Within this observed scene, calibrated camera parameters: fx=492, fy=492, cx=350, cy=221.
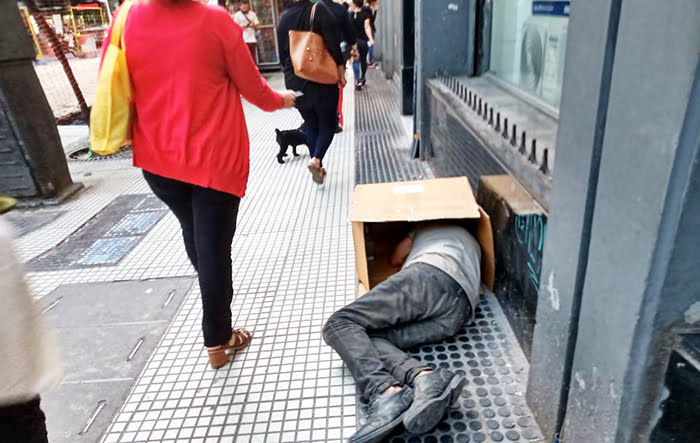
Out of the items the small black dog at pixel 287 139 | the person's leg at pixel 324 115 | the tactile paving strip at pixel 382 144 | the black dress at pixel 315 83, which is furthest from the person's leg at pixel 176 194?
the small black dog at pixel 287 139

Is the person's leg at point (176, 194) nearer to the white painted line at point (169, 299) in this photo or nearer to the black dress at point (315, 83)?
the white painted line at point (169, 299)

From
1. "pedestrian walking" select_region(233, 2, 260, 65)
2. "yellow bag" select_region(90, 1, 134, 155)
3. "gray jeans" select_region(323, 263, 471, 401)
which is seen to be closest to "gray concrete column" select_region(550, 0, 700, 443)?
"gray jeans" select_region(323, 263, 471, 401)

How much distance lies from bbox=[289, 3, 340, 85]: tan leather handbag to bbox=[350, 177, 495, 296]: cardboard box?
4.78 ft

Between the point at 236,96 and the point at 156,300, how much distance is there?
1.51 m

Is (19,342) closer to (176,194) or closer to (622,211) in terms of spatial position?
(176,194)

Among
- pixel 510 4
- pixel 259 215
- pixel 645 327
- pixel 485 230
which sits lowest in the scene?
pixel 259 215

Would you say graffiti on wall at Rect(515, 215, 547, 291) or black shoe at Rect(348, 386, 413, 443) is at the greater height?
graffiti on wall at Rect(515, 215, 547, 291)

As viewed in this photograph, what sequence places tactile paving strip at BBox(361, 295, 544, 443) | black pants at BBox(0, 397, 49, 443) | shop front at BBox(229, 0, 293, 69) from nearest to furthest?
black pants at BBox(0, 397, 49, 443) < tactile paving strip at BBox(361, 295, 544, 443) < shop front at BBox(229, 0, 293, 69)

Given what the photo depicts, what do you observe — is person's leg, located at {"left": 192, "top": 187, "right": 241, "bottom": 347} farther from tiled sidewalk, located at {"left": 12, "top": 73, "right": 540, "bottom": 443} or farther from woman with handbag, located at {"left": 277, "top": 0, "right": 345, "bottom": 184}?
woman with handbag, located at {"left": 277, "top": 0, "right": 345, "bottom": 184}

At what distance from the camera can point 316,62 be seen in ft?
13.3

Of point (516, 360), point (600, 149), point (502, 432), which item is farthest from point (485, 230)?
point (600, 149)

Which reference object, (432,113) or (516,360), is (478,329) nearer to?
(516,360)

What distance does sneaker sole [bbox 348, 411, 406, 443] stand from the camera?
1.79m

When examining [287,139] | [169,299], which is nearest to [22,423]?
[169,299]
